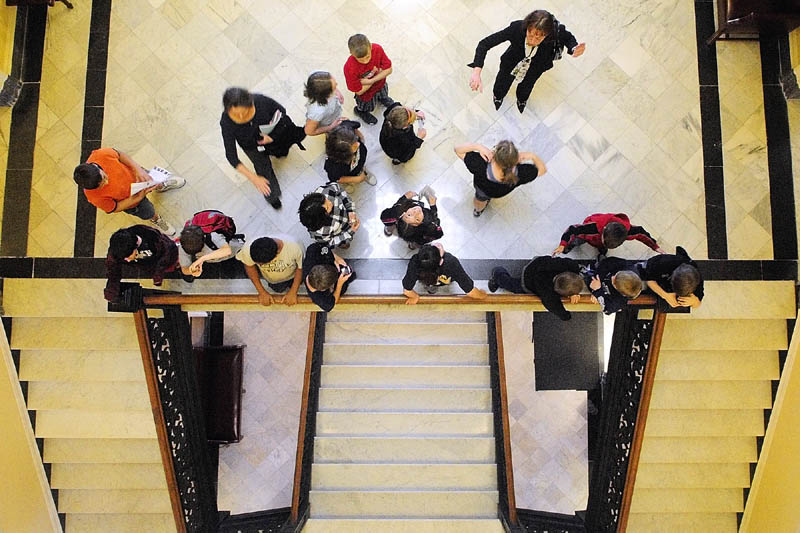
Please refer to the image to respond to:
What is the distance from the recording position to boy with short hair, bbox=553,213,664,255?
4.15 metres

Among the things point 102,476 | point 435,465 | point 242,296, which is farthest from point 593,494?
point 102,476

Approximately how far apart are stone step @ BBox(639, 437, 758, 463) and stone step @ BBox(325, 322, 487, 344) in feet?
6.62

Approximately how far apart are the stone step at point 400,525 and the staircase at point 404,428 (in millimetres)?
10

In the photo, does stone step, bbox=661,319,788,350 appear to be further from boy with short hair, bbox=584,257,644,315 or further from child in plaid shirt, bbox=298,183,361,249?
child in plaid shirt, bbox=298,183,361,249

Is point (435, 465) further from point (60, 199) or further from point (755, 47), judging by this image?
point (755, 47)

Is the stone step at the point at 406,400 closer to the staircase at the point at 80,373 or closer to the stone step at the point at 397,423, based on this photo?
the stone step at the point at 397,423

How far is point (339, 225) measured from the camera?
4070 millimetres

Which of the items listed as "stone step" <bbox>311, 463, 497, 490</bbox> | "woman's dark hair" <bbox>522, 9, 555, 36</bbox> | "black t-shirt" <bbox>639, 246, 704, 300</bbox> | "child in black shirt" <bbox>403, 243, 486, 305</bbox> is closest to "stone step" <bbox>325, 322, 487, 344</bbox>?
"stone step" <bbox>311, 463, 497, 490</bbox>

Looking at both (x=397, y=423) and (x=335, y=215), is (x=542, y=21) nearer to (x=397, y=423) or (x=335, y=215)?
(x=335, y=215)

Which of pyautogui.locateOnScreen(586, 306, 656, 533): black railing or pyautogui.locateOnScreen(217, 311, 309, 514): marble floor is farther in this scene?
pyautogui.locateOnScreen(217, 311, 309, 514): marble floor

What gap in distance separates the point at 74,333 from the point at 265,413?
8.74 feet

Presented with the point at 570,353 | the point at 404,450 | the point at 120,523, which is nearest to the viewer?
the point at 120,523

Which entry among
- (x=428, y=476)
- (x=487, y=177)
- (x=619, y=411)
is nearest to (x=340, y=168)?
(x=487, y=177)

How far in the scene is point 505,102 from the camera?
5340 mm
